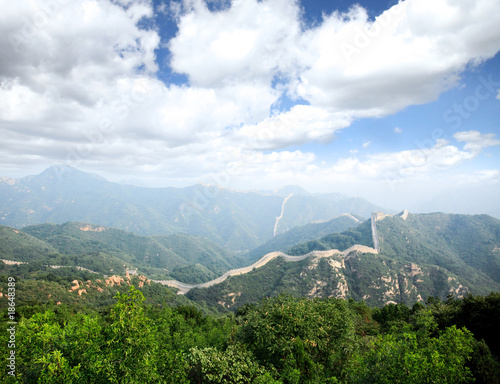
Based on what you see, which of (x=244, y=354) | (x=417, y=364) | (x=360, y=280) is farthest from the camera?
(x=360, y=280)

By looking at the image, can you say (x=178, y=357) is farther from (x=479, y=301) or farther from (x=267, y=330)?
(x=479, y=301)

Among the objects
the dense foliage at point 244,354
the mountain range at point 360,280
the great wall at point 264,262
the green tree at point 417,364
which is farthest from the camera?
the great wall at point 264,262

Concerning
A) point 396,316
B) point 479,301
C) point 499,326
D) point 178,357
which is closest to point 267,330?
point 178,357

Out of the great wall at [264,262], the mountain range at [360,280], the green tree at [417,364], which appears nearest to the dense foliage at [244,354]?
the green tree at [417,364]

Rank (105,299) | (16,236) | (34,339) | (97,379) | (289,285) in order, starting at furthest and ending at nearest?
(16,236), (289,285), (105,299), (34,339), (97,379)

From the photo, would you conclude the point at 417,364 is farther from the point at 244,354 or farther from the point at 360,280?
the point at 360,280

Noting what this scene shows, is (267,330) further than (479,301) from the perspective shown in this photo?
No

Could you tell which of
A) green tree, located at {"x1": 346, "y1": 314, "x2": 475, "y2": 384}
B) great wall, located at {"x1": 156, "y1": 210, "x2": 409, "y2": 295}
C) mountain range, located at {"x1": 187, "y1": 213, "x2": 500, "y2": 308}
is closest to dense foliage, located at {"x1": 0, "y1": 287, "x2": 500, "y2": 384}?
green tree, located at {"x1": 346, "y1": 314, "x2": 475, "y2": 384}

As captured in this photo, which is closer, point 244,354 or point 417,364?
point 417,364

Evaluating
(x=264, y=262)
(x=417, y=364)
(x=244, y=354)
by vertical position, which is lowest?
(x=264, y=262)

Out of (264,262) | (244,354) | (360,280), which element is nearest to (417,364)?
(244,354)

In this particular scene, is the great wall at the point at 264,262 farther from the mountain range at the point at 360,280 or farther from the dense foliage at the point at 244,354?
the dense foliage at the point at 244,354
